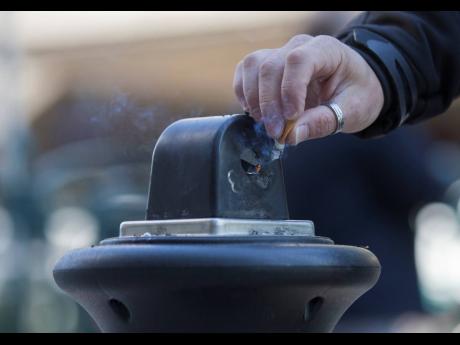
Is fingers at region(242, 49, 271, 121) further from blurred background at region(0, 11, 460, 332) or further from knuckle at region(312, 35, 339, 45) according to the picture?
blurred background at region(0, 11, 460, 332)

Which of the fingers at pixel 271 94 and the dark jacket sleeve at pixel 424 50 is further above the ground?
the dark jacket sleeve at pixel 424 50

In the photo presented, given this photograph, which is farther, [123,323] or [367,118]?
[367,118]

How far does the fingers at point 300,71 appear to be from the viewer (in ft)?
5.32

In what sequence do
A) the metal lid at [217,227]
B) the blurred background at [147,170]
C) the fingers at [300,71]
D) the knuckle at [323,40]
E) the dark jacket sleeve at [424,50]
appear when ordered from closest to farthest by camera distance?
1. the metal lid at [217,227]
2. the fingers at [300,71]
3. the knuckle at [323,40]
4. the dark jacket sleeve at [424,50]
5. the blurred background at [147,170]

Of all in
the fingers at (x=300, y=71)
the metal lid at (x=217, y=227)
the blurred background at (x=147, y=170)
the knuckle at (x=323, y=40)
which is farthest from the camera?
the blurred background at (x=147, y=170)

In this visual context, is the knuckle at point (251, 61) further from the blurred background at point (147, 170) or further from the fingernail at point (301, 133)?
the blurred background at point (147, 170)

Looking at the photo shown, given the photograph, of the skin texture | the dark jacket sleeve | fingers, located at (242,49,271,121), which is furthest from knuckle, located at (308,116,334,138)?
the dark jacket sleeve

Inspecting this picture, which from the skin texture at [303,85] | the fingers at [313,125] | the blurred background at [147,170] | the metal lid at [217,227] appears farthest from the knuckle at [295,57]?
the blurred background at [147,170]

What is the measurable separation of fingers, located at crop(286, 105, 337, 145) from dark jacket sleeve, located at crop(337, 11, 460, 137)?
0.36 metres

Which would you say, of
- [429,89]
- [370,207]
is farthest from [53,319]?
[429,89]

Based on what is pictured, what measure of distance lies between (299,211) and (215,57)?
7.06 ft

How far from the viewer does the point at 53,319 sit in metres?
6.57

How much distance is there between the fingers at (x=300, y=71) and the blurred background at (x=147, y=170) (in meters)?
0.44

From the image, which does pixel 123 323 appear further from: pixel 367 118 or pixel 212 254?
pixel 367 118
